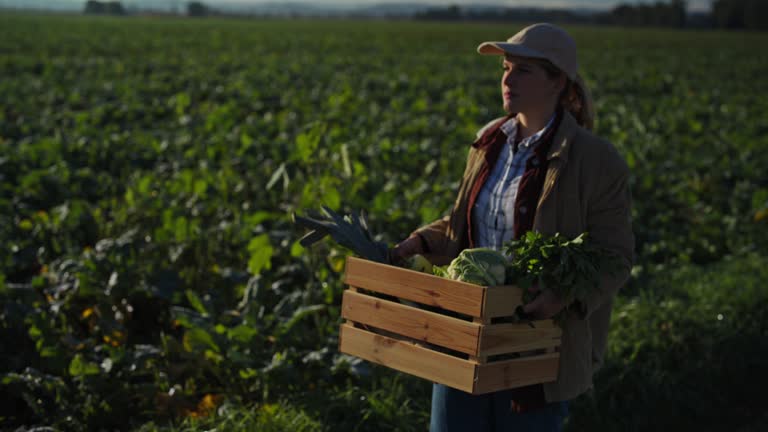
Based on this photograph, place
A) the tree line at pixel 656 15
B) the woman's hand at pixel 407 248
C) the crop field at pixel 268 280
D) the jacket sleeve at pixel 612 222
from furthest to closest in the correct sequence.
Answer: the tree line at pixel 656 15
the crop field at pixel 268 280
the woman's hand at pixel 407 248
the jacket sleeve at pixel 612 222

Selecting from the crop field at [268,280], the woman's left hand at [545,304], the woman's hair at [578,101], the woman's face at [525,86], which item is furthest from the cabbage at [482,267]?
the crop field at [268,280]

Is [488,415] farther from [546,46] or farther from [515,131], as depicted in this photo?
[546,46]

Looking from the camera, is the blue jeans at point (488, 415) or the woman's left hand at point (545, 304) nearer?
the woman's left hand at point (545, 304)

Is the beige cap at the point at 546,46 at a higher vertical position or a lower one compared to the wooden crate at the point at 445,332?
higher

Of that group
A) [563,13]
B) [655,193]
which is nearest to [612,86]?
[655,193]

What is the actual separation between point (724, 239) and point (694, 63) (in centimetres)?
2703

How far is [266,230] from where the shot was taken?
6484 mm

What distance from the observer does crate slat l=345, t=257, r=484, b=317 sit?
7.82ft

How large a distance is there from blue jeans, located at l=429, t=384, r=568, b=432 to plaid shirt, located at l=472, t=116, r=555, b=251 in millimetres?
494

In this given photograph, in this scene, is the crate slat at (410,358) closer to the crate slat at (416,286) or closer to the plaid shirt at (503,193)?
the crate slat at (416,286)

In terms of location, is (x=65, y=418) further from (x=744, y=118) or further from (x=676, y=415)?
(x=744, y=118)

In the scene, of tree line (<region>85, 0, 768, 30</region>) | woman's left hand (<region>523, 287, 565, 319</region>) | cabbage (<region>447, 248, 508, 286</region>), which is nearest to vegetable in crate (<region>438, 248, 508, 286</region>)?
cabbage (<region>447, 248, 508, 286</region>)

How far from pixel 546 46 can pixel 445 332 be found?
0.94 meters

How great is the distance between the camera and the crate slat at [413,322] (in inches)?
94.9
